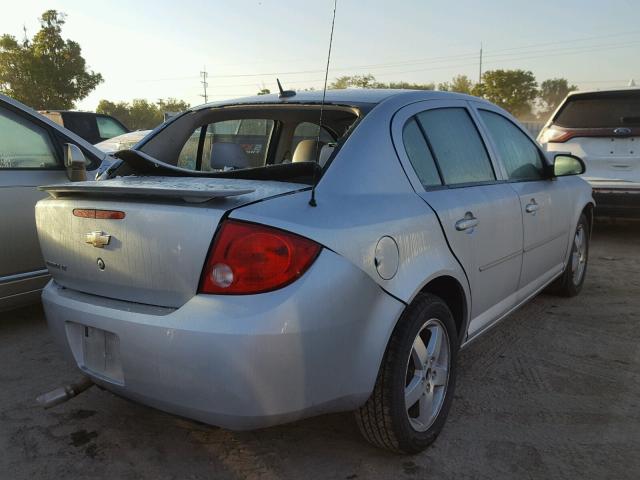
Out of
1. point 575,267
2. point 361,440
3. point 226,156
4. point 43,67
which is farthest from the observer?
point 43,67

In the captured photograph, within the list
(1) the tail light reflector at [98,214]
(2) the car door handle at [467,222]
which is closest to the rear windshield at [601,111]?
(2) the car door handle at [467,222]

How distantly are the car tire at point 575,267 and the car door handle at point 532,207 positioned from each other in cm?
116

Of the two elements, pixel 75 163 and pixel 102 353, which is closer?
pixel 102 353

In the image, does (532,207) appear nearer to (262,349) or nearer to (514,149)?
(514,149)

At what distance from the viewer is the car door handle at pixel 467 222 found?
2.66m

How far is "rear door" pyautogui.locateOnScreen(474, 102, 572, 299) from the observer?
11.3ft

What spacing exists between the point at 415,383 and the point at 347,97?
4.54 feet

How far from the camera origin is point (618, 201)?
6855 millimetres

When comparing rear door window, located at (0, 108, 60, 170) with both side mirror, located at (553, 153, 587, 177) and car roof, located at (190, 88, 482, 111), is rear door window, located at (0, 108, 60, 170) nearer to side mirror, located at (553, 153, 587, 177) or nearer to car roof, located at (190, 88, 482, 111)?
car roof, located at (190, 88, 482, 111)

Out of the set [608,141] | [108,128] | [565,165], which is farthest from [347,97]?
[108,128]

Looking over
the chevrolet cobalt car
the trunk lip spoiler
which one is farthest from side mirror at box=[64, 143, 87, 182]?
the trunk lip spoiler

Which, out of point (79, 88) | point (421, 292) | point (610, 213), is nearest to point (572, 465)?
point (421, 292)

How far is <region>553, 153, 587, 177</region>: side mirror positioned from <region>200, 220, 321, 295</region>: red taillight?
2.71 m

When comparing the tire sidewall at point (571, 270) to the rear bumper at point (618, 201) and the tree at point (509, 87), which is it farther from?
the tree at point (509, 87)
